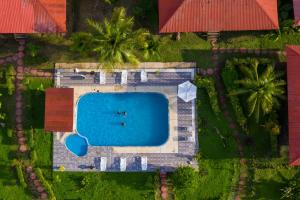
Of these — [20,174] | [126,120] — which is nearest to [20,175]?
[20,174]

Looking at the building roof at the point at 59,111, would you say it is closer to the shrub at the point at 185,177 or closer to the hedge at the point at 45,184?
the hedge at the point at 45,184

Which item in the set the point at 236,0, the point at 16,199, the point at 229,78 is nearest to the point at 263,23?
the point at 236,0

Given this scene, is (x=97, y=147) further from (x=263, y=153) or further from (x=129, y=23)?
(x=263, y=153)

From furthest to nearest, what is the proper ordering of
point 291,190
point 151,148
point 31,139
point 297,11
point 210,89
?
point 31,139 < point 151,148 < point 210,89 < point 291,190 < point 297,11

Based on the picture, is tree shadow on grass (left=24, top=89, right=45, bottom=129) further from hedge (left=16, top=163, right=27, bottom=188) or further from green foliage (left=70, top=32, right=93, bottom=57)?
green foliage (left=70, top=32, right=93, bottom=57)

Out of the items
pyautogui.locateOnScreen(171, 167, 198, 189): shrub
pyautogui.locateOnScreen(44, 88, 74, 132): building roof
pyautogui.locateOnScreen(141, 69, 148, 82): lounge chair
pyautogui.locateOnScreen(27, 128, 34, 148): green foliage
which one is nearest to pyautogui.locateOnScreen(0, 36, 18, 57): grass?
pyautogui.locateOnScreen(44, 88, 74, 132): building roof

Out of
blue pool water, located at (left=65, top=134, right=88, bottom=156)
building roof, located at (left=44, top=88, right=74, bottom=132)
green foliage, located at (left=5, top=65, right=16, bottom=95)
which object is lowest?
blue pool water, located at (left=65, top=134, right=88, bottom=156)

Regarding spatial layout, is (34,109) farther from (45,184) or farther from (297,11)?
(297,11)
